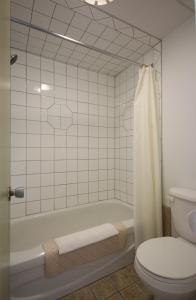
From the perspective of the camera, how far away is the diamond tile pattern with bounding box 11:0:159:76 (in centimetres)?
129

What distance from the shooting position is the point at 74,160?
6.88ft

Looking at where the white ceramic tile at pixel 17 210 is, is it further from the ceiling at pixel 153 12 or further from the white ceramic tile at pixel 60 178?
the ceiling at pixel 153 12

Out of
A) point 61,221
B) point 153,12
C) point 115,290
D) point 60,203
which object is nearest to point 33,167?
point 60,203

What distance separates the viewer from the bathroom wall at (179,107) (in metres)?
1.40

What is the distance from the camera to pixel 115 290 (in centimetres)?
132

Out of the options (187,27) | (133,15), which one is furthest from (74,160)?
(187,27)

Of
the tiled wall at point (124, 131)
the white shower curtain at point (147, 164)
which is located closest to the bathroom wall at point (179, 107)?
the white shower curtain at point (147, 164)

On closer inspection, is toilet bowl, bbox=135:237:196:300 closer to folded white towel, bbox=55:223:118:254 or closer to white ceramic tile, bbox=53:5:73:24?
folded white towel, bbox=55:223:118:254

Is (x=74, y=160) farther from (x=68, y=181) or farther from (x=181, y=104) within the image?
(x=181, y=104)

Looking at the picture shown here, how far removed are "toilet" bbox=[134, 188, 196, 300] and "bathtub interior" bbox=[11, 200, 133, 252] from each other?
31.6 inches

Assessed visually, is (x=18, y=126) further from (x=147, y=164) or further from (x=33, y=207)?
(x=147, y=164)

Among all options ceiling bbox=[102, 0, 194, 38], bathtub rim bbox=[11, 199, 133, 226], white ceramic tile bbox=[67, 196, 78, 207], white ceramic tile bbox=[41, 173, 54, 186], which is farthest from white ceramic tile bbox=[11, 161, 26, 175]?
ceiling bbox=[102, 0, 194, 38]

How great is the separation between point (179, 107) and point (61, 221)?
5.86 ft

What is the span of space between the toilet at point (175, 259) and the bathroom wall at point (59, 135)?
112 cm
